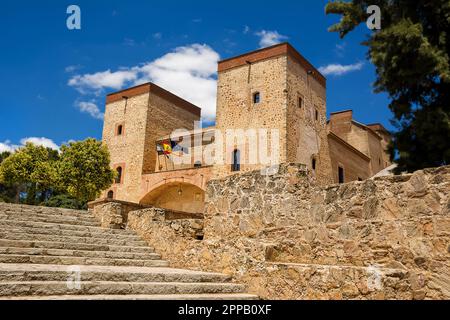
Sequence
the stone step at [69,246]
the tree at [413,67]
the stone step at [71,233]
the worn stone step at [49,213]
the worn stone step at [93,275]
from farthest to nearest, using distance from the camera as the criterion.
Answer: the tree at [413,67], the worn stone step at [49,213], the stone step at [71,233], the stone step at [69,246], the worn stone step at [93,275]

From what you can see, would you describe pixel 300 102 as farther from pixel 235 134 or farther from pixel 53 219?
pixel 53 219

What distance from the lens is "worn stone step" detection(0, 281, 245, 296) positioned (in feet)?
15.3

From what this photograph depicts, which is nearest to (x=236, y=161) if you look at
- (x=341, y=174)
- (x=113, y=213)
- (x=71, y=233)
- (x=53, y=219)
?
(x=341, y=174)

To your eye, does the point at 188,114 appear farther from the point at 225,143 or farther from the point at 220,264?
the point at 220,264

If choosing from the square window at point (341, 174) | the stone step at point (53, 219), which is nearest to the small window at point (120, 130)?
the square window at point (341, 174)

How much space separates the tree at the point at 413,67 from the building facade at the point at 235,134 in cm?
810

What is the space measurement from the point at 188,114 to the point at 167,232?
2838 centimetres

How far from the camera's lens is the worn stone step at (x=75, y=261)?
6.54m

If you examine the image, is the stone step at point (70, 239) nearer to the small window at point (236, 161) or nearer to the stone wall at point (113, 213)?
the stone wall at point (113, 213)

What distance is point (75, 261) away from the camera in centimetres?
709

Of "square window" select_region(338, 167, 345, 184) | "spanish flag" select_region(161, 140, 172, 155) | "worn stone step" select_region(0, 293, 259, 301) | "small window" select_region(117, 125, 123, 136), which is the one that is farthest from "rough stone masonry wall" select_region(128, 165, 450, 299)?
"small window" select_region(117, 125, 123, 136)
